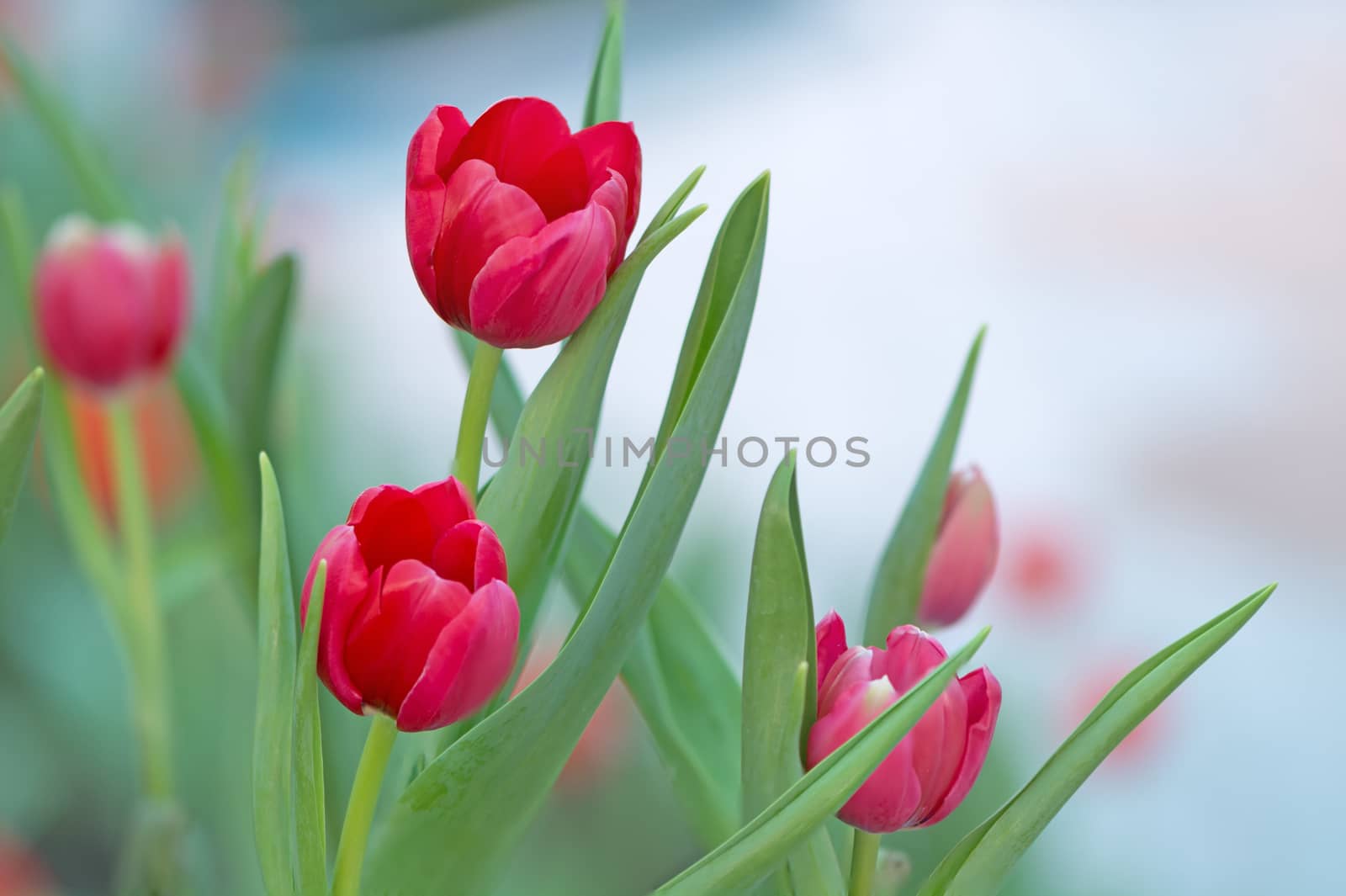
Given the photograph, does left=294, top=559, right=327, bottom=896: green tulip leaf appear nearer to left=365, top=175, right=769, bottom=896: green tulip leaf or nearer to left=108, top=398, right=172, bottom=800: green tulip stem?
left=365, top=175, right=769, bottom=896: green tulip leaf

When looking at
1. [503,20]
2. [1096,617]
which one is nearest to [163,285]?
[1096,617]

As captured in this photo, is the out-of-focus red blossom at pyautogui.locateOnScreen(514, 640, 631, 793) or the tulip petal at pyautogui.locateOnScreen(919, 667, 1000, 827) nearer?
the tulip petal at pyautogui.locateOnScreen(919, 667, 1000, 827)

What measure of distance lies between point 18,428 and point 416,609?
0.07 metres

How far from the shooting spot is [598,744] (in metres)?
0.50

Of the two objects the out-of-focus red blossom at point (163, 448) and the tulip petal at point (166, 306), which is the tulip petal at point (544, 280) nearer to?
the tulip petal at point (166, 306)

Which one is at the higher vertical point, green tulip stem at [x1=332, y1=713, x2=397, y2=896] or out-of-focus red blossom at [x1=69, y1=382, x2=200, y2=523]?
out-of-focus red blossom at [x1=69, y1=382, x2=200, y2=523]

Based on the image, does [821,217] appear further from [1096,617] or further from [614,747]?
[614,747]

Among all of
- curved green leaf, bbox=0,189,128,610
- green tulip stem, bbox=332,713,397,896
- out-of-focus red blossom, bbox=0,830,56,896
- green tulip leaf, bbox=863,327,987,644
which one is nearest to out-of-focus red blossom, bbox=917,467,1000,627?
green tulip leaf, bbox=863,327,987,644

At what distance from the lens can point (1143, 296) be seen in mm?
1670

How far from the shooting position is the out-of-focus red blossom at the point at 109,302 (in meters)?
0.34

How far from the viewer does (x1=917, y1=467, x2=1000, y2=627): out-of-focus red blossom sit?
24cm

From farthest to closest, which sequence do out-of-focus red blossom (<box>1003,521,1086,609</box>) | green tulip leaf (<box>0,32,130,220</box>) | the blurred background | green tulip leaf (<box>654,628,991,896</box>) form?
1. out-of-focus red blossom (<box>1003,521,1086,609</box>)
2. the blurred background
3. green tulip leaf (<box>0,32,130,220</box>)
4. green tulip leaf (<box>654,628,991,896</box>)

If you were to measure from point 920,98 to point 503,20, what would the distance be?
2.60 feet

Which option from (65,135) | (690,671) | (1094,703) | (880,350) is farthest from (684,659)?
(880,350)
